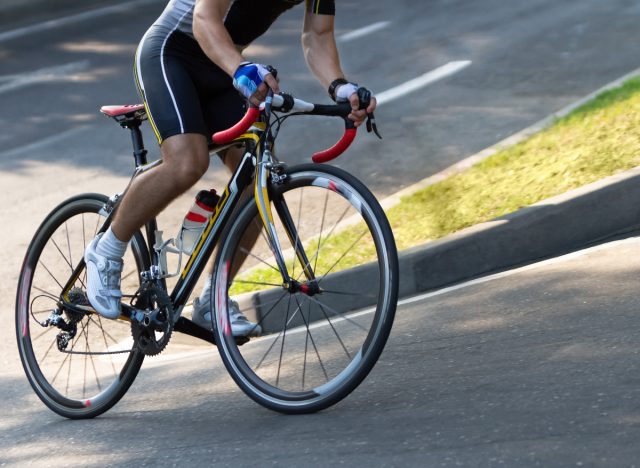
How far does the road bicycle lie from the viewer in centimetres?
375

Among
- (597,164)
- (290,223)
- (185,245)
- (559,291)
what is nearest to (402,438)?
(290,223)

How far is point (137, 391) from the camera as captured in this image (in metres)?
4.88

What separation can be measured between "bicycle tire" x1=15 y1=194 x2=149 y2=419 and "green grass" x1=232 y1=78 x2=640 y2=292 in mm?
1389

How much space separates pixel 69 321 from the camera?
4.68 metres

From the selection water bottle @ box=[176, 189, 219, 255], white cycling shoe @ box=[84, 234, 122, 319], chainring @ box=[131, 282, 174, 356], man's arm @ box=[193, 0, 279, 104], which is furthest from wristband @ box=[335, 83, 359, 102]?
white cycling shoe @ box=[84, 234, 122, 319]

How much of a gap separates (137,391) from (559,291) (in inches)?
73.2

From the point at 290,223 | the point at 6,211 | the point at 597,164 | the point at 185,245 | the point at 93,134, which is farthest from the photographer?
the point at 93,134

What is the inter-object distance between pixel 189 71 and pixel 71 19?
39.0ft

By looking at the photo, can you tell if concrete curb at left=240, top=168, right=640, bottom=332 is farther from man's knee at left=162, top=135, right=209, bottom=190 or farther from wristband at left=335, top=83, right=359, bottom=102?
wristband at left=335, top=83, right=359, bottom=102

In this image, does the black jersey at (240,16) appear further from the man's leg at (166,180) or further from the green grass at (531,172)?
the green grass at (531,172)

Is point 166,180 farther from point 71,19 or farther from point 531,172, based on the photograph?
point 71,19

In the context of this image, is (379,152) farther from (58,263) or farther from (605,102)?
(58,263)

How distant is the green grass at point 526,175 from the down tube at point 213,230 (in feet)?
4.84

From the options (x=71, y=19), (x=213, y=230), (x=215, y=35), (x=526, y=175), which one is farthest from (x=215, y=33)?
(x=71, y=19)
